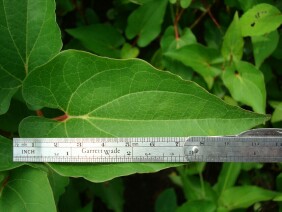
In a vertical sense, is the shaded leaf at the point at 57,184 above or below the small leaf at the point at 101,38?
below

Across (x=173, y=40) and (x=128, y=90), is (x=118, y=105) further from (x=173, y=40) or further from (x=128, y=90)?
(x=173, y=40)

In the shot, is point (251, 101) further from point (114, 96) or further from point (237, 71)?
point (114, 96)

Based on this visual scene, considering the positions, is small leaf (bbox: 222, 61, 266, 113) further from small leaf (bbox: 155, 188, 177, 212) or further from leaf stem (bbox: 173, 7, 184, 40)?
small leaf (bbox: 155, 188, 177, 212)

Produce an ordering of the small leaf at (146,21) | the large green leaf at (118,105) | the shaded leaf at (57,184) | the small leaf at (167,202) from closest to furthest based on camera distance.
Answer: the large green leaf at (118,105) → the shaded leaf at (57,184) → the small leaf at (146,21) → the small leaf at (167,202)

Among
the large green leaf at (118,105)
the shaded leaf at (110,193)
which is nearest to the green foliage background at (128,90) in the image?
the large green leaf at (118,105)

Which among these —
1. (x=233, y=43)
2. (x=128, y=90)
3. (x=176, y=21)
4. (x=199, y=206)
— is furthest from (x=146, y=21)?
(x=199, y=206)

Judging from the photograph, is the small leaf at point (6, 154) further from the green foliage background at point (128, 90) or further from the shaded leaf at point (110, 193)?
the shaded leaf at point (110, 193)

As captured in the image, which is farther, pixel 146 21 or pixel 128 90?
pixel 146 21
